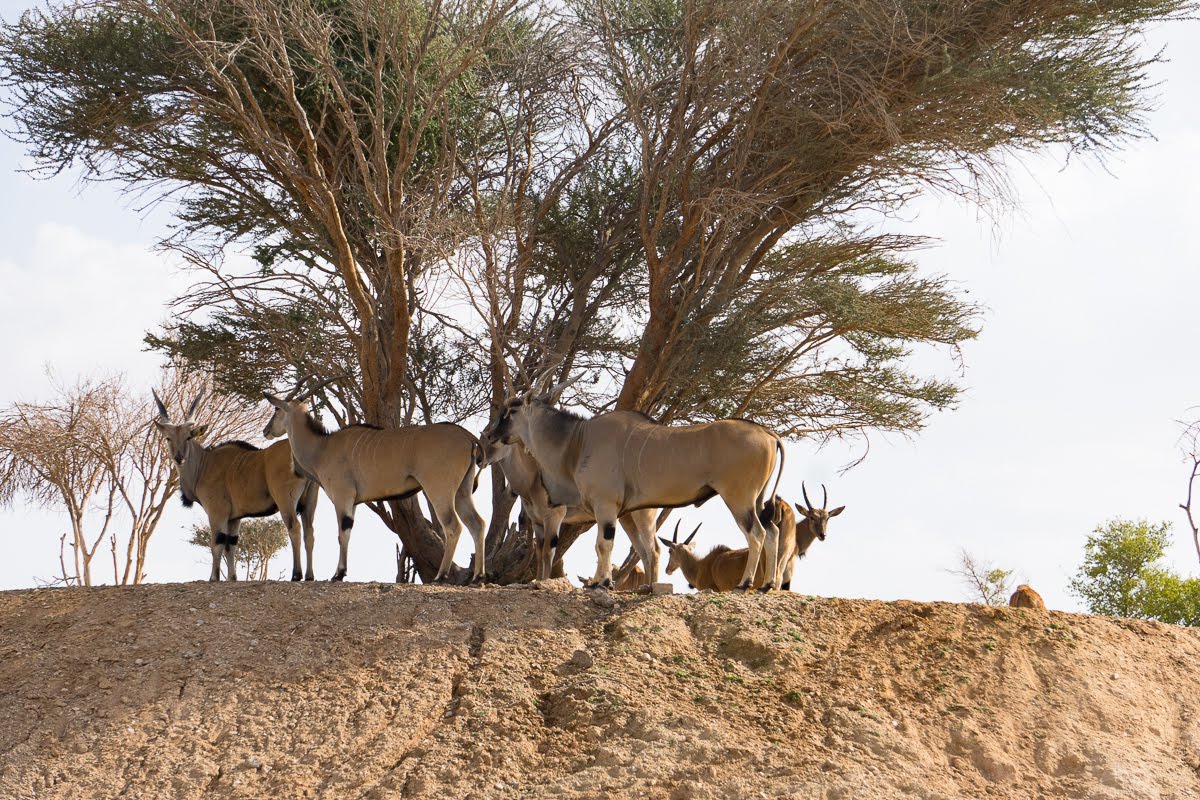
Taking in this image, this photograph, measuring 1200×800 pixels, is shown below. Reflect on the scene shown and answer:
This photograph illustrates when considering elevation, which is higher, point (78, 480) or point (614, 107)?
point (614, 107)

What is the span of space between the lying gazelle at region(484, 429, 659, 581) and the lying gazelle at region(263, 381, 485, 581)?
1.69 feet

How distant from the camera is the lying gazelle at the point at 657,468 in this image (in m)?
11.9

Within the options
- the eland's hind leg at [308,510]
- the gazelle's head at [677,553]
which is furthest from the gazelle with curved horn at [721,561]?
the eland's hind leg at [308,510]

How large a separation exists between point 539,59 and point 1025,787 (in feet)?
31.6

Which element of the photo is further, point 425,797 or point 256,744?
point 256,744

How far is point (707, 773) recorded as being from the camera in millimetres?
9117

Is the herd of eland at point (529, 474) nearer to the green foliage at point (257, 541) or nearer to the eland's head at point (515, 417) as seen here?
the eland's head at point (515, 417)

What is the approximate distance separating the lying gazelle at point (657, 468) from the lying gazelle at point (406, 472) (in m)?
0.79

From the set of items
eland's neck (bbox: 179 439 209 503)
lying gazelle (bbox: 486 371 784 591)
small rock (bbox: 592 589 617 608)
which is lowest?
small rock (bbox: 592 589 617 608)

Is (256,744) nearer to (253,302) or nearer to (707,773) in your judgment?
(707,773)

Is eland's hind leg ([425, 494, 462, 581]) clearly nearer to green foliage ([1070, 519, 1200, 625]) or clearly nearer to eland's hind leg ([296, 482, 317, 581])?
eland's hind leg ([296, 482, 317, 581])

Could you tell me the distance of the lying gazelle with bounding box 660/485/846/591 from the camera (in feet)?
47.8

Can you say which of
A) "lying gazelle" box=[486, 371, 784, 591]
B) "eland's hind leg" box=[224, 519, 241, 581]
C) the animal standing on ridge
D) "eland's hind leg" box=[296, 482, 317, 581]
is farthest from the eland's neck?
the animal standing on ridge

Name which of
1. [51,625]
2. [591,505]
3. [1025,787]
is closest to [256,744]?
[51,625]
